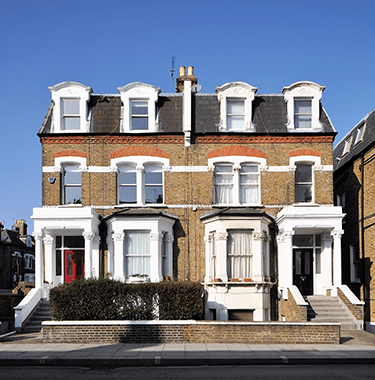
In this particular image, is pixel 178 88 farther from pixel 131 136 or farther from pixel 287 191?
pixel 287 191

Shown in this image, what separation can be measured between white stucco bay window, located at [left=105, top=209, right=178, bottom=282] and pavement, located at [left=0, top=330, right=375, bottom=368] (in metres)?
5.56

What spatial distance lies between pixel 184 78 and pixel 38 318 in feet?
45.6

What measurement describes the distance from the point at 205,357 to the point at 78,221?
9324 mm

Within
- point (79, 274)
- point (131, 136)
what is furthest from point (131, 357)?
point (131, 136)

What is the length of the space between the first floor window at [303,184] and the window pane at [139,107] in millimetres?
7659

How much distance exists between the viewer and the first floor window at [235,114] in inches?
849

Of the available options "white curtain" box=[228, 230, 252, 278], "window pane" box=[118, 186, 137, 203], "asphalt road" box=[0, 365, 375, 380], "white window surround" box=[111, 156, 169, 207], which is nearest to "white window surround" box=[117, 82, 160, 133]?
"white window surround" box=[111, 156, 169, 207]

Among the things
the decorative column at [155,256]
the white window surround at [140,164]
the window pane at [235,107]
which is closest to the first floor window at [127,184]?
the white window surround at [140,164]

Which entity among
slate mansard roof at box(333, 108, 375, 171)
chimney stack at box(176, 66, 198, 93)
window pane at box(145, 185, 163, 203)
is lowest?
window pane at box(145, 185, 163, 203)

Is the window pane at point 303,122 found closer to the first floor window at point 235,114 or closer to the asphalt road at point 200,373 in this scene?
the first floor window at point 235,114

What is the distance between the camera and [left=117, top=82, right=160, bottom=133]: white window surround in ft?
69.7

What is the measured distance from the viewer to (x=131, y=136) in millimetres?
21109

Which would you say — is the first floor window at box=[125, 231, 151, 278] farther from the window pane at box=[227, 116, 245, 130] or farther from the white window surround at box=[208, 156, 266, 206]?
the window pane at box=[227, 116, 245, 130]

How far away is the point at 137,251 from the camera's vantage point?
20.2m
